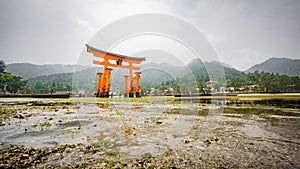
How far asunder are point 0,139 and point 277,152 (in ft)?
22.3

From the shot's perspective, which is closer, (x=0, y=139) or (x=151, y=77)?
(x=0, y=139)

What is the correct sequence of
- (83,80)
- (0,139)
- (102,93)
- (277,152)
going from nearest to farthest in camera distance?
(277,152) → (0,139) → (102,93) → (83,80)

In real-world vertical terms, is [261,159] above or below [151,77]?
below

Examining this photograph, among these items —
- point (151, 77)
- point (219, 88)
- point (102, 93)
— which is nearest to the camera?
point (102, 93)

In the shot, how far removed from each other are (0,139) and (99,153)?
3093 mm

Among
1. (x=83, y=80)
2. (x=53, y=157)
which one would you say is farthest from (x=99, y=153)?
(x=83, y=80)

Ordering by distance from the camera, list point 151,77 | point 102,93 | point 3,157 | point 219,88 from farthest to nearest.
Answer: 1. point 151,77
2. point 219,88
3. point 102,93
4. point 3,157

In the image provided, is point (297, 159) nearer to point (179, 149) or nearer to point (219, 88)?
point (179, 149)

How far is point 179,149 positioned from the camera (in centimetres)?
372

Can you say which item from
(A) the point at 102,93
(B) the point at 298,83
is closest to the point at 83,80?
(A) the point at 102,93

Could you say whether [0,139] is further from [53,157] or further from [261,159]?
[261,159]

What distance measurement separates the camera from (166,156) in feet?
10.7

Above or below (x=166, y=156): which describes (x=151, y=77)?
above

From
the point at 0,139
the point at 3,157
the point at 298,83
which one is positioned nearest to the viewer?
the point at 3,157
